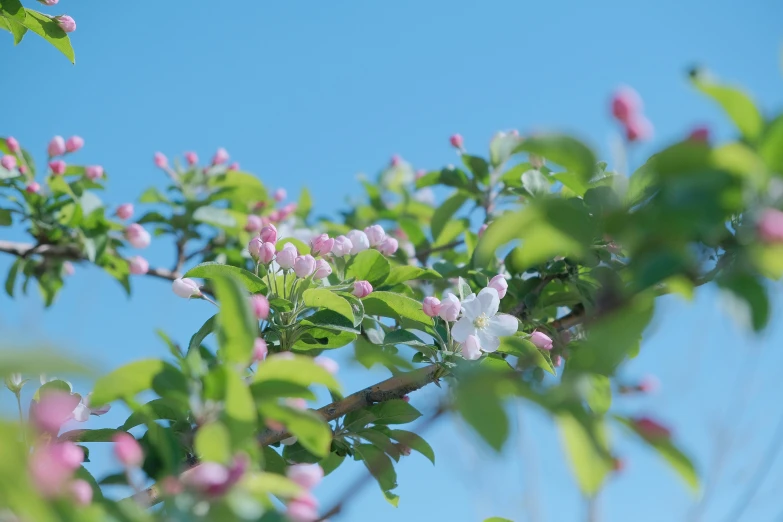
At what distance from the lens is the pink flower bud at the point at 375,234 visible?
181 centimetres

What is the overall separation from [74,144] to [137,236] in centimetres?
43

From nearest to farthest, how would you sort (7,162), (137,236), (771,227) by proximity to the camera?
(771,227) → (7,162) → (137,236)

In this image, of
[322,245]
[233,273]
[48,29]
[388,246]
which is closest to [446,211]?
[388,246]

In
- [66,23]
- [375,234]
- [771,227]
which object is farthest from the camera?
[66,23]

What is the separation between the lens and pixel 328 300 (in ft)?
4.56

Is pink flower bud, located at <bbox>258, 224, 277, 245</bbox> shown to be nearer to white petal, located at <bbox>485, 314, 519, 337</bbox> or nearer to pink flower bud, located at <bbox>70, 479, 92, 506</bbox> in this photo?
white petal, located at <bbox>485, 314, 519, 337</bbox>

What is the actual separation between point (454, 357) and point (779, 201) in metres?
0.74

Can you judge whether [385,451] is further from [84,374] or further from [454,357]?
[84,374]

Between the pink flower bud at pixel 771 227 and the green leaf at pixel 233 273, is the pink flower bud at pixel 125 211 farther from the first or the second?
the pink flower bud at pixel 771 227

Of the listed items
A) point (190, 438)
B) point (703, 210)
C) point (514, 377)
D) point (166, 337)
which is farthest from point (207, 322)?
point (703, 210)

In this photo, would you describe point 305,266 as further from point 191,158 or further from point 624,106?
point 191,158

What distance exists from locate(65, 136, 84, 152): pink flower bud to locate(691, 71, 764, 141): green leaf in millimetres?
2294

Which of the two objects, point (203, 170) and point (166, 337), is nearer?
point (166, 337)

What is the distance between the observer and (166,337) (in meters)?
1.04
